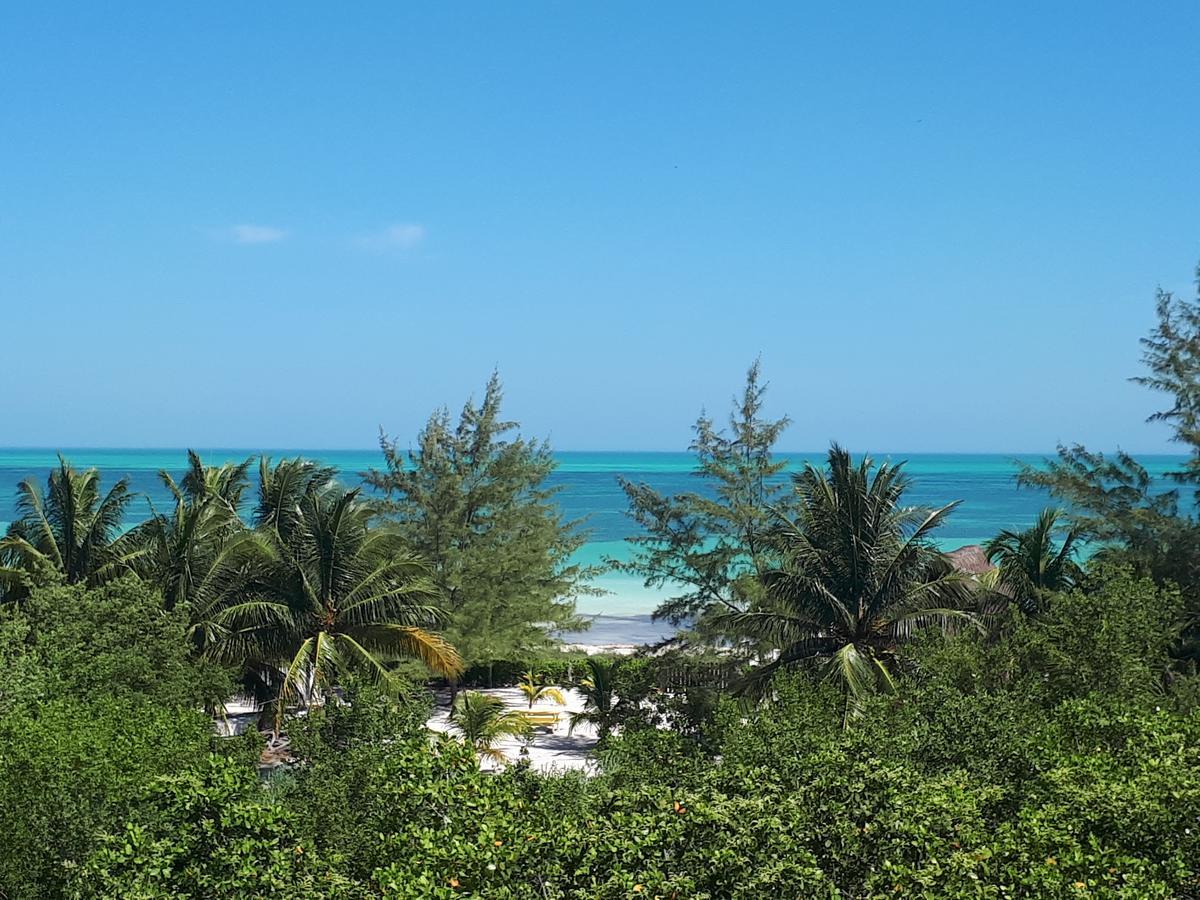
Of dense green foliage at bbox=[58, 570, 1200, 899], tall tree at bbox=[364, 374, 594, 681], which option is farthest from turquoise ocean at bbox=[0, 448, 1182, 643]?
dense green foliage at bbox=[58, 570, 1200, 899]

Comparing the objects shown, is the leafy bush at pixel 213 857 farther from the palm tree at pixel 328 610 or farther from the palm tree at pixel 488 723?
the palm tree at pixel 328 610

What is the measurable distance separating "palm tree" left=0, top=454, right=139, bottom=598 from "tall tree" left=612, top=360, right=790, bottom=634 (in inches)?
501

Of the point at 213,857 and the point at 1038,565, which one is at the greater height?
the point at 1038,565

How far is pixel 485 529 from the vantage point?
35188 millimetres

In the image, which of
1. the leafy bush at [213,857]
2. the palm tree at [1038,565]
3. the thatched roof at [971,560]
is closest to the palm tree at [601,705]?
the palm tree at [1038,565]

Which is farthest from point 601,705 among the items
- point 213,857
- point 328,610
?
point 213,857

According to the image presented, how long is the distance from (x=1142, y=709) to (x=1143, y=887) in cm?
745

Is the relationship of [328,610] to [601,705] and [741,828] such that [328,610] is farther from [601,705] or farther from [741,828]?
[741,828]

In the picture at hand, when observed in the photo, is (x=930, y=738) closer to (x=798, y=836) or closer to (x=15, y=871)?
(x=798, y=836)

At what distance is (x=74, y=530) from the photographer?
2698cm

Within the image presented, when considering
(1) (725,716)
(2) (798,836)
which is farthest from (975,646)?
(2) (798,836)

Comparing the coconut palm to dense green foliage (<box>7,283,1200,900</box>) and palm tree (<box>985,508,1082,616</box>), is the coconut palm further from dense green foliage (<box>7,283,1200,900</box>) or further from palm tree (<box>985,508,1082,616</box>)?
palm tree (<box>985,508,1082,616</box>)

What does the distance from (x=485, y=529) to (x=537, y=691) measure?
5249 millimetres

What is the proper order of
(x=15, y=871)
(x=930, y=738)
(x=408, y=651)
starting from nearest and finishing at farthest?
(x=15, y=871) < (x=930, y=738) < (x=408, y=651)
